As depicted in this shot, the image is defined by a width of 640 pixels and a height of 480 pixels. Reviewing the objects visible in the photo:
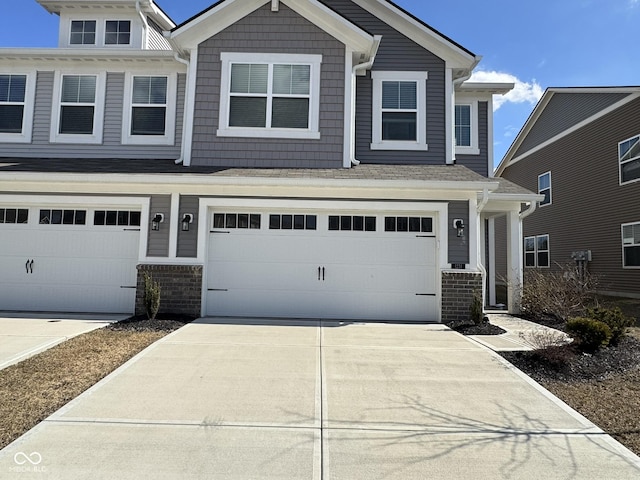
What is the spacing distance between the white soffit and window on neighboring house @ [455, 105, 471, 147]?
362 centimetres

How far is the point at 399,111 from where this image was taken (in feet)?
33.3

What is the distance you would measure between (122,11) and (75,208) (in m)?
7.75

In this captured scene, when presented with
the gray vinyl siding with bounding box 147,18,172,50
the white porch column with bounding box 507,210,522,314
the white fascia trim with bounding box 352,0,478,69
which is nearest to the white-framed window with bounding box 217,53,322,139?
the white fascia trim with bounding box 352,0,478,69

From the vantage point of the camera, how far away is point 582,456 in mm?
3367

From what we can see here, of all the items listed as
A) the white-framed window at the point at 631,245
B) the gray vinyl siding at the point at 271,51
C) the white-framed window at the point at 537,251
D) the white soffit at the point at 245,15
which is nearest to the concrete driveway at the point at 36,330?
the gray vinyl siding at the point at 271,51

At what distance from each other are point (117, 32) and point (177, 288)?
31.3ft

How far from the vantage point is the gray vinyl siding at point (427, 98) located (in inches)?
394

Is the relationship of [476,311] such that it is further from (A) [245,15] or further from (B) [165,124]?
(B) [165,124]

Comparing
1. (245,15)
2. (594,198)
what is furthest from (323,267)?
(594,198)

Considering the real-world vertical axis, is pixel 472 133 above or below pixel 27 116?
above

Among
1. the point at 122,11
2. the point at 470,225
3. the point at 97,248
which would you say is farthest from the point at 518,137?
the point at 97,248

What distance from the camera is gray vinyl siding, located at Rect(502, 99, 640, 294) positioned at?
48.8 feet

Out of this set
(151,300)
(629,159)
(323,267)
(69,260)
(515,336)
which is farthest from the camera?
(629,159)

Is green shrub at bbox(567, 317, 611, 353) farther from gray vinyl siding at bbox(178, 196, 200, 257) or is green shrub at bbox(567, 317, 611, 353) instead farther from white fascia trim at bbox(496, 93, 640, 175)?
white fascia trim at bbox(496, 93, 640, 175)
